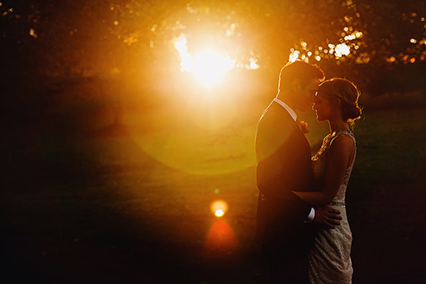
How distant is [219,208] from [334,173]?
835 centimetres

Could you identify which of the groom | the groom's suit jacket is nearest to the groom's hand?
the groom

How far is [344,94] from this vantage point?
388 cm

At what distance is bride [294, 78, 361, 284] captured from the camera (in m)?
3.85

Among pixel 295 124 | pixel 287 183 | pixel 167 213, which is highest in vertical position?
pixel 295 124

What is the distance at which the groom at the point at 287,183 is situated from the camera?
12.7 ft

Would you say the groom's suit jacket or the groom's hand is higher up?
the groom's suit jacket

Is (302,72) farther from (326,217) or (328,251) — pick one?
(328,251)

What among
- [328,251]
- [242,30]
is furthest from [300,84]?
[242,30]

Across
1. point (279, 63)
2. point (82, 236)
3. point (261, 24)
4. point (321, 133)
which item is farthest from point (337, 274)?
point (321, 133)

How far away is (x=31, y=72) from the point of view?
11.2m

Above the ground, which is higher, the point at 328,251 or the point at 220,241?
the point at 328,251

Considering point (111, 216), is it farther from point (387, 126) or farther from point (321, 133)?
point (387, 126)

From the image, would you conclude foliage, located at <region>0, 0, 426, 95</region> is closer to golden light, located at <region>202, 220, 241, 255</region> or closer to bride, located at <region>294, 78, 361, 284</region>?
bride, located at <region>294, 78, 361, 284</region>

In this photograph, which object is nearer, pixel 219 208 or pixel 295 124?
pixel 295 124
